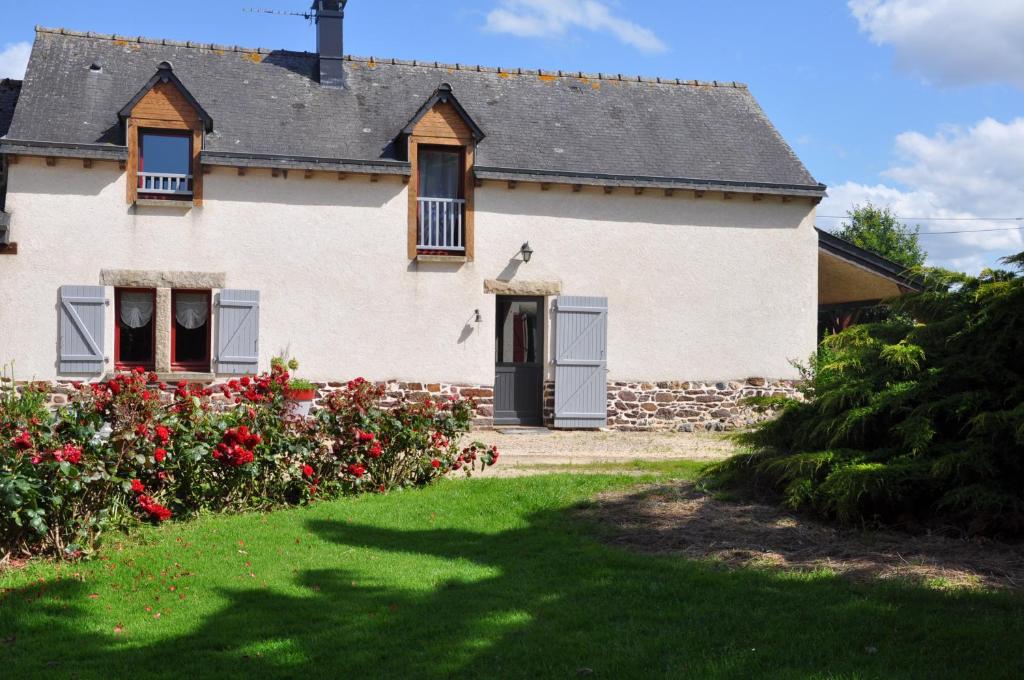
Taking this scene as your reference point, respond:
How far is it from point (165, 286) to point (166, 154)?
74.4 inches

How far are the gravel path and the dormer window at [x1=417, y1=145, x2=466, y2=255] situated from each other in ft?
9.39

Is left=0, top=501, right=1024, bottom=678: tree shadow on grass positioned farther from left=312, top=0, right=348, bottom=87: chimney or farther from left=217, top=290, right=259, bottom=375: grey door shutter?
left=312, top=0, right=348, bottom=87: chimney

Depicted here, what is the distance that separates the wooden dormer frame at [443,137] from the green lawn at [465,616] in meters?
8.63

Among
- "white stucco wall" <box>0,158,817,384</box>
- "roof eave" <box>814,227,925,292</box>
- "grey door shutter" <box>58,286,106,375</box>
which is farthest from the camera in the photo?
"roof eave" <box>814,227,925,292</box>

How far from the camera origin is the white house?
538 inches

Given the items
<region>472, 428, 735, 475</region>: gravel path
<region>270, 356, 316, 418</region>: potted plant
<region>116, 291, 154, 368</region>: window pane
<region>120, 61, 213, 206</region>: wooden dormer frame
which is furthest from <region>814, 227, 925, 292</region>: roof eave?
<region>116, 291, 154, 368</region>: window pane

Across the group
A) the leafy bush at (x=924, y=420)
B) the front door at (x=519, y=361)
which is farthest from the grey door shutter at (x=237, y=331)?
the leafy bush at (x=924, y=420)

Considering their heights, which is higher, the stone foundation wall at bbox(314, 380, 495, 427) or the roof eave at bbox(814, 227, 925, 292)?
the roof eave at bbox(814, 227, 925, 292)

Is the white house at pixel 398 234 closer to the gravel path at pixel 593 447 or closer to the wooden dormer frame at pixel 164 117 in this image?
the wooden dormer frame at pixel 164 117

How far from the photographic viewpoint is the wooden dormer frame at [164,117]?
13.7 meters

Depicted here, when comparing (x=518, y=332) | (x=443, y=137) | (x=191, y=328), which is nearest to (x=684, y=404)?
(x=518, y=332)

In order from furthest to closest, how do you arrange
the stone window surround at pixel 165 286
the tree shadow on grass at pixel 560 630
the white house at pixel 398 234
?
the stone window surround at pixel 165 286 < the white house at pixel 398 234 < the tree shadow on grass at pixel 560 630

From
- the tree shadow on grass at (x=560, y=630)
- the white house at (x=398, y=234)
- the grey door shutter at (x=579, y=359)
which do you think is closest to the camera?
the tree shadow on grass at (x=560, y=630)

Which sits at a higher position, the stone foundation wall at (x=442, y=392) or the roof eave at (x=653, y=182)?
the roof eave at (x=653, y=182)
